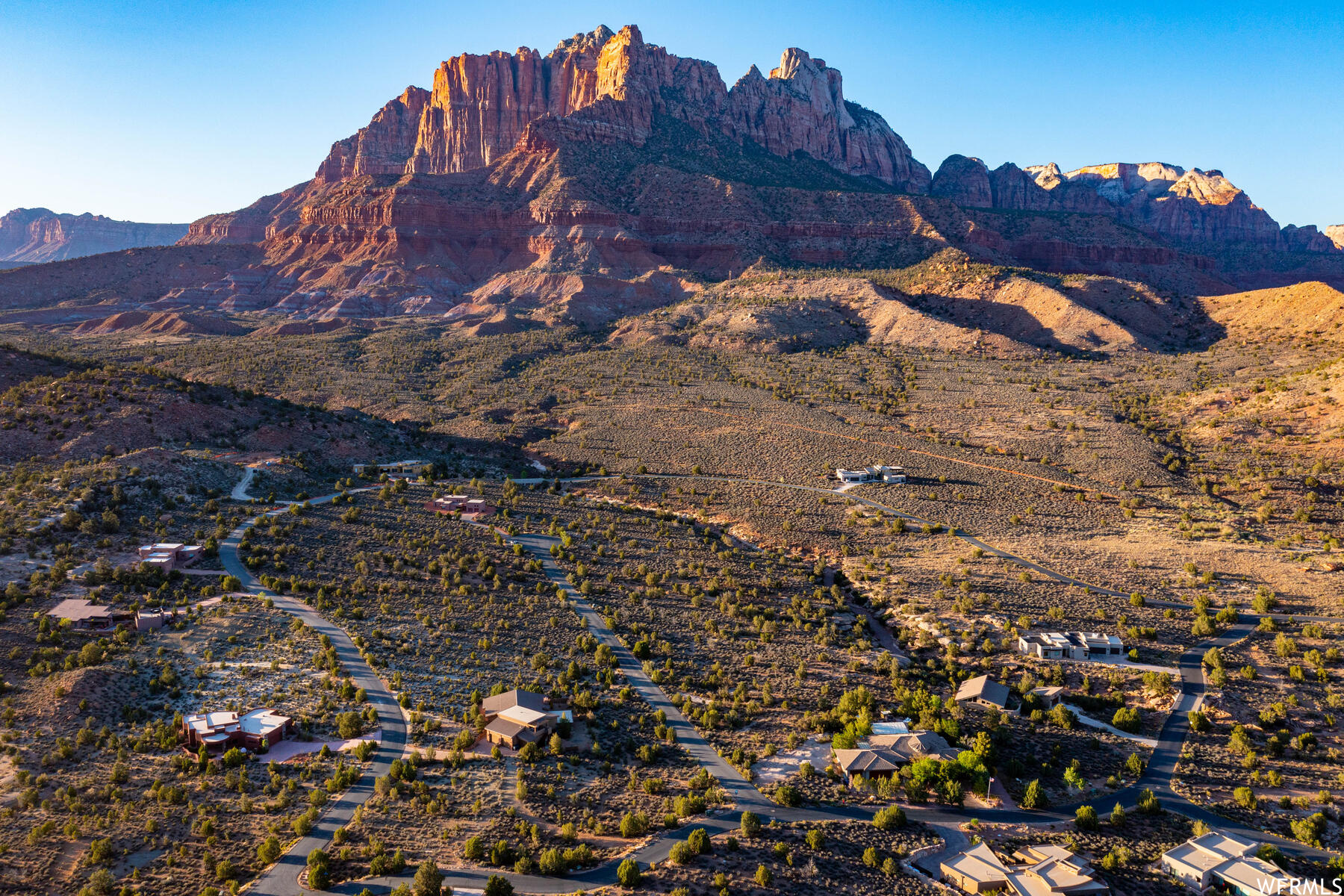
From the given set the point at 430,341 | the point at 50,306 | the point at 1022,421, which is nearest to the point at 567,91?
the point at 430,341

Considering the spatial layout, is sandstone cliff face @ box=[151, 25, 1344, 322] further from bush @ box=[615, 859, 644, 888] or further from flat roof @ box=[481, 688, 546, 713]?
bush @ box=[615, 859, 644, 888]

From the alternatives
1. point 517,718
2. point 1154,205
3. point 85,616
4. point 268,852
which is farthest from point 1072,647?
point 1154,205

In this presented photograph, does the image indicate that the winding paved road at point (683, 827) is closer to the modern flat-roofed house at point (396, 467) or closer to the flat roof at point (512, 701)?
the flat roof at point (512, 701)

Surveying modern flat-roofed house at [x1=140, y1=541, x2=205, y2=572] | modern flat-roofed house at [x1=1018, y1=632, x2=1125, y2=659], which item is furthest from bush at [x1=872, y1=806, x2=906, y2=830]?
modern flat-roofed house at [x1=140, y1=541, x2=205, y2=572]

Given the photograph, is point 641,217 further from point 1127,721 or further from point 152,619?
point 1127,721

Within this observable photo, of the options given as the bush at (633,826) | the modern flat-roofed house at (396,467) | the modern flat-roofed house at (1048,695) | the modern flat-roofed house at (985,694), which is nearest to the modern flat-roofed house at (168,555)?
the modern flat-roofed house at (396,467)

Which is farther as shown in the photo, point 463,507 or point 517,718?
point 463,507
